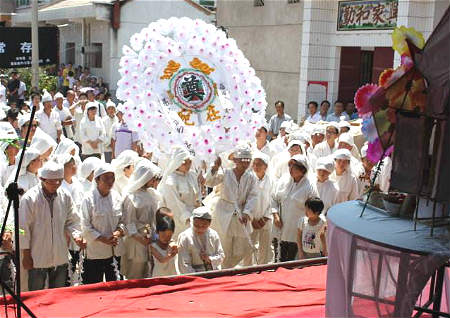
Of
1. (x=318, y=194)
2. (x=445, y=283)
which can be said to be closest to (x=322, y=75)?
(x=318, y=194)

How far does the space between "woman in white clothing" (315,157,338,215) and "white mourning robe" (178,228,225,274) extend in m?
1.42

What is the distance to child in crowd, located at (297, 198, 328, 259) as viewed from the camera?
521 centimetres

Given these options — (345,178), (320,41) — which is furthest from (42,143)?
(320,41)

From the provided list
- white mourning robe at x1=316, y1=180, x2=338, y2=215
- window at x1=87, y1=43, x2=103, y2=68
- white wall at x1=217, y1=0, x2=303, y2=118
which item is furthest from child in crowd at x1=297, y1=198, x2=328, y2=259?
window at x1=87, y1=43, x2=103, y2=68

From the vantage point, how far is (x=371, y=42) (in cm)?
1076

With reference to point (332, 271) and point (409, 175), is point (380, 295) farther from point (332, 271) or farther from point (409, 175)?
point (409, 175)

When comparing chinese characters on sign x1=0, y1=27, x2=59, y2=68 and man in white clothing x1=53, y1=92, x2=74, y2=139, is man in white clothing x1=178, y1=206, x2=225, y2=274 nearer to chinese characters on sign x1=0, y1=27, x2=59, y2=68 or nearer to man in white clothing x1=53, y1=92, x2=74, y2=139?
man in white clothing x1=53, y1=92, x2=74, y2=139

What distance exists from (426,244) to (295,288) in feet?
5.65

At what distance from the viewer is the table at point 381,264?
2.34 metres

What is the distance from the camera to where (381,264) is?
2449 mm

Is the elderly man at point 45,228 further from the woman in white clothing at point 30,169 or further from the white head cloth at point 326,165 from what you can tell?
the white head cloth at point 326,165

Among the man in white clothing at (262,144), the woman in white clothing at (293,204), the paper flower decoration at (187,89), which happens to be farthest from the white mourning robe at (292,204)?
the man in white clothing at (262,144)

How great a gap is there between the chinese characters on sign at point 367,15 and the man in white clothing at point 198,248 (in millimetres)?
6597

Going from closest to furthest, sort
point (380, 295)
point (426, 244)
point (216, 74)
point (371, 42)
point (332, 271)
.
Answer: point (426, 244), point (380, 295), point (332, 271), point (216, 74), point (371, 42)
